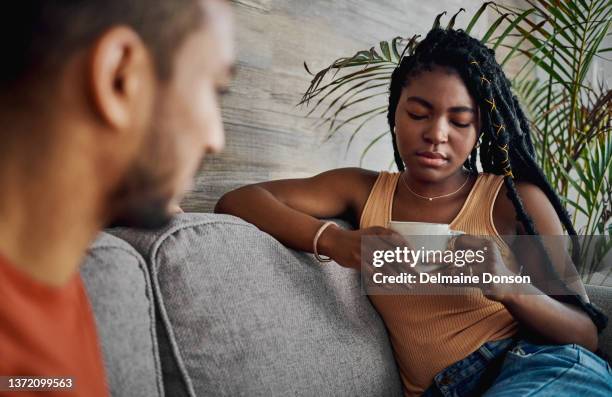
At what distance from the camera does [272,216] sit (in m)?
1.39

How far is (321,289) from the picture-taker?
1310 mm

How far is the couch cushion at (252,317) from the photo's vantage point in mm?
1045

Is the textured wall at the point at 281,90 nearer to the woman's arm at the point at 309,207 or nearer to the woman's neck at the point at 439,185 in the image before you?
the woman's arm at the point at 309,207

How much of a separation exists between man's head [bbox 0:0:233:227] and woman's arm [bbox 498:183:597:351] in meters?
Result: 0.92

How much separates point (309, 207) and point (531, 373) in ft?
2.08

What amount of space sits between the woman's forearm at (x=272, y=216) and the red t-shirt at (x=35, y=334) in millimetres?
840

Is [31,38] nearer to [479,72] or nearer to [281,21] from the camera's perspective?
[479,72]

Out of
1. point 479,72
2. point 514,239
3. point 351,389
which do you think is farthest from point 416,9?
point 351,389

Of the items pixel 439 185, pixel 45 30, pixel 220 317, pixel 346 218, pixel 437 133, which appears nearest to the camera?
pixel 45 30

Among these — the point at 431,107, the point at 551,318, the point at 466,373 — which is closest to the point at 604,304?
the point at 551,318

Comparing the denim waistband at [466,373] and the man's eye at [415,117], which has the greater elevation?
the man's eye at [415,117]

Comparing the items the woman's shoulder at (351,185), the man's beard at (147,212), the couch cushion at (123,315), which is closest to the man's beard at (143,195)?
the man's beard at (147,212)

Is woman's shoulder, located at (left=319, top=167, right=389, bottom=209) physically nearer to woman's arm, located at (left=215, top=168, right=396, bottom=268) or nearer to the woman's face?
woman's arm, located at (left=215, top=168, right=396, bottom=268)

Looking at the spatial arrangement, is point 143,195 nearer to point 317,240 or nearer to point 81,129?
point 81,129
